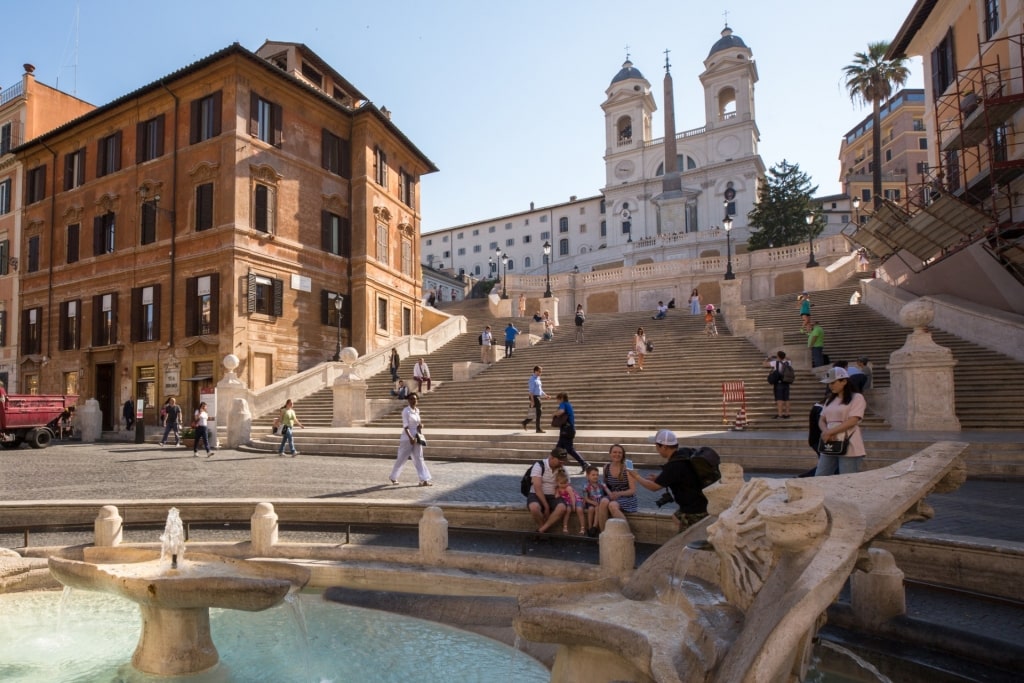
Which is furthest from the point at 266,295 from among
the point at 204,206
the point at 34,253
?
the point at 34,253

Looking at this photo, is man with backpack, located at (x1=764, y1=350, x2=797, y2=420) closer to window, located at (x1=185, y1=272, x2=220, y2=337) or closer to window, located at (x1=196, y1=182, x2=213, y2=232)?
window, located at (x1=185, y1=272, x2=220, y2=337)

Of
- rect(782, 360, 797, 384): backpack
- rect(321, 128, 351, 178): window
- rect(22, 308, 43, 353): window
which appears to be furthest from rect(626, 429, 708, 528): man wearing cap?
→ rect(22, 308, 43, 353): window

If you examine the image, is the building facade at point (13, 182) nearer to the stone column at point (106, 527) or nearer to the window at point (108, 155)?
the window at point (108, 155)

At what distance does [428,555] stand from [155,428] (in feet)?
72.6

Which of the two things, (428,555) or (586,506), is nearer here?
(428,555)

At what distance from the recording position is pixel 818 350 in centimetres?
1634

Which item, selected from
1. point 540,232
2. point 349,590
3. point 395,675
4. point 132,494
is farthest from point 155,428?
point 540,232

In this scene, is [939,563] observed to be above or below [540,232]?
below

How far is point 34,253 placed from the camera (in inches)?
1221

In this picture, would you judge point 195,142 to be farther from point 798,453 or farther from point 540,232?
point 540,232

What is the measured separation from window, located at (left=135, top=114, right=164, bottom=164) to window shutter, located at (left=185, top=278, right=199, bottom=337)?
20.5 ft

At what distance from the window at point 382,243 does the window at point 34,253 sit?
16681 millimetres

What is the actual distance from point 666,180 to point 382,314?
45.9 metres

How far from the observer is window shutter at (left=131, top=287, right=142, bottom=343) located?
26.1 metres
